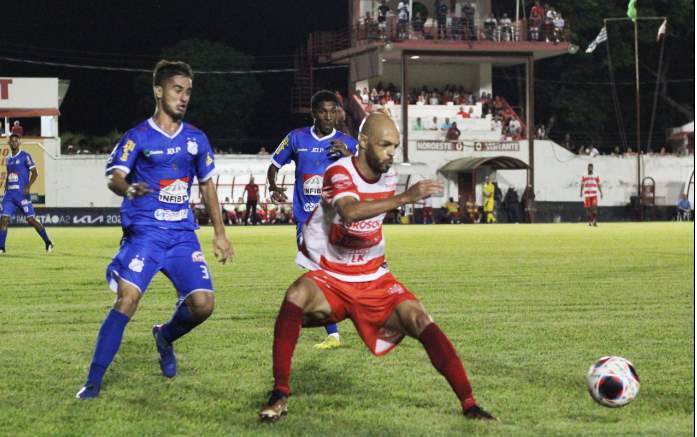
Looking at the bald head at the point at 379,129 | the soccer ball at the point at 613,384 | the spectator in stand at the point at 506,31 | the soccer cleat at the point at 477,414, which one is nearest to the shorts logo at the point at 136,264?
the bald head at the point at 379,129

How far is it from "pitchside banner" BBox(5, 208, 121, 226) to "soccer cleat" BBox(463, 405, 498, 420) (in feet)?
142

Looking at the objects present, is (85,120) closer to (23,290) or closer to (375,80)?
(375,80)

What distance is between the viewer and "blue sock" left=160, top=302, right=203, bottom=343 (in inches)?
321

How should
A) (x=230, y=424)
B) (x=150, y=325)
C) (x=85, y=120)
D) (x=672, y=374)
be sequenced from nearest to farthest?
(x=230, y=424) → (x=672, y=374) → (x=150, y=325) → (x=85, y=120)

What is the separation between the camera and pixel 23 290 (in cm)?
1598

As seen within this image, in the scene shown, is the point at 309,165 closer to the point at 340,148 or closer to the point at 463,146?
the point at 340,148

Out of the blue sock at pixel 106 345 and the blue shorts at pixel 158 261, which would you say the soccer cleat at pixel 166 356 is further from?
the blue sock at pixel 106 345

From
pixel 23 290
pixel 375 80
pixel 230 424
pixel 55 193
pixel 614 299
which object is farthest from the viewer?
pixel 375 80

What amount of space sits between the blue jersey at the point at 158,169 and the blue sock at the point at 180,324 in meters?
0.54

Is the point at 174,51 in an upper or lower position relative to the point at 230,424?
upper

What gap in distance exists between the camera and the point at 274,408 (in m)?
6.83

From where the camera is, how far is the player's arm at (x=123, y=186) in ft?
24.8

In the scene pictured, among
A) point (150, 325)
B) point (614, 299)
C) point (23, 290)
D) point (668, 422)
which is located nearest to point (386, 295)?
point (668, 422)

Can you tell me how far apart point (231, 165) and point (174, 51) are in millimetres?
26256
